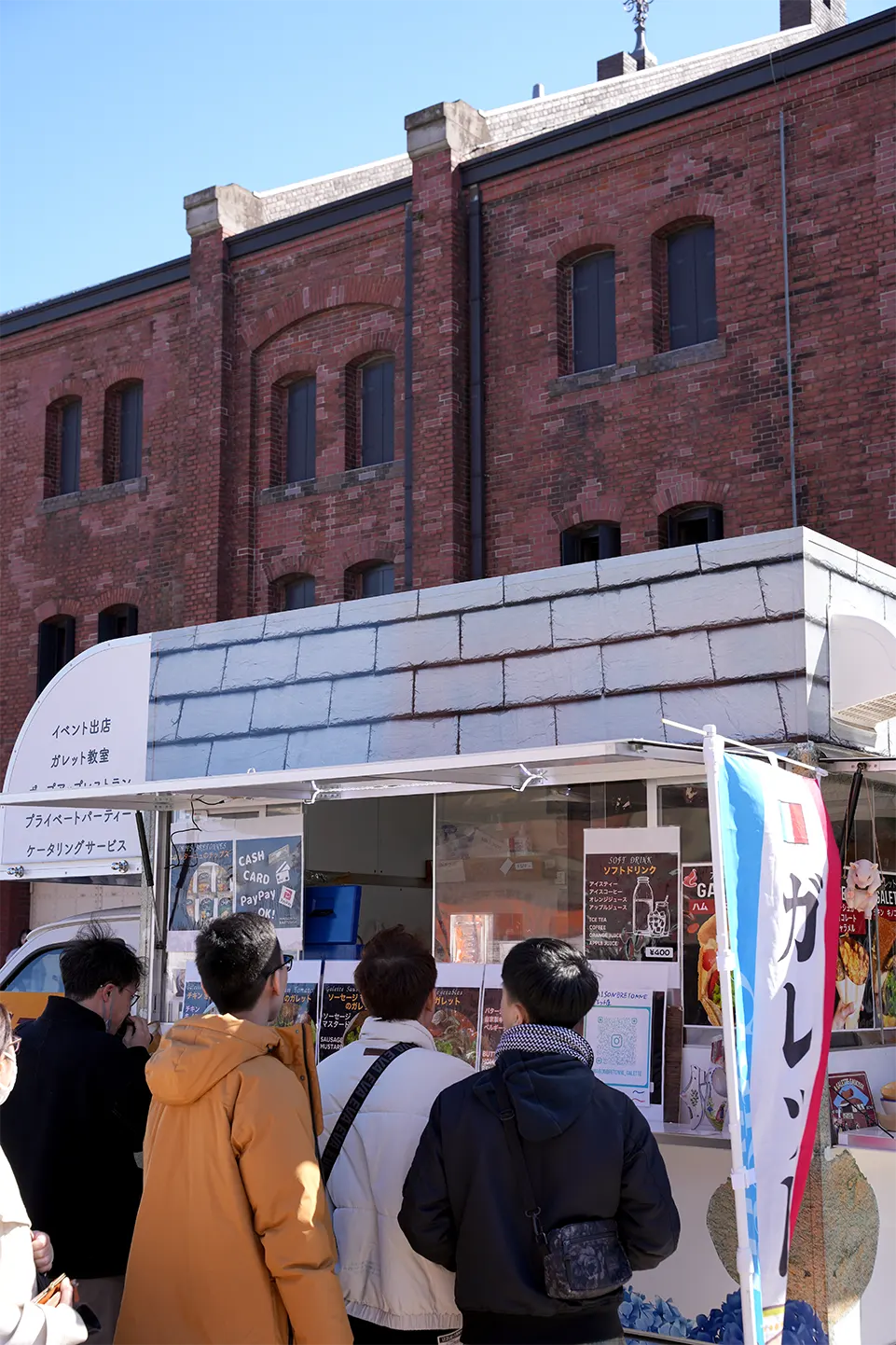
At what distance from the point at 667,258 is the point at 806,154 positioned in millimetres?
2007

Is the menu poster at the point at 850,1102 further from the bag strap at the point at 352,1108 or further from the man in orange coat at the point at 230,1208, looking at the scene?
the man in orange coat at the point at 230,1208

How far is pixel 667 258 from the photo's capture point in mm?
16688

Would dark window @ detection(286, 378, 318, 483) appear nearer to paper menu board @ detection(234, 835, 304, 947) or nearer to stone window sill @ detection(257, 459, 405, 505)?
stone window sill @ detection(257, 459, 405, 505)

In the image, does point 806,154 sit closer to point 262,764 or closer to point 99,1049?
point 262,764

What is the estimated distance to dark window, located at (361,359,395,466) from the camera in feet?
61.3

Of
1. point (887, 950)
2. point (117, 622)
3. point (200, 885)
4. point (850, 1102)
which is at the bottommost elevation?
point (850, 1102)

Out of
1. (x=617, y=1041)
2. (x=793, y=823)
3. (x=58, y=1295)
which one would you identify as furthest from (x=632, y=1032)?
(x=58, y=1295)

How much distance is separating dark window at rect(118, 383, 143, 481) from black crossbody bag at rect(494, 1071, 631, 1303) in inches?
722

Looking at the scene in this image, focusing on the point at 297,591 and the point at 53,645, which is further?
the point at 53,645

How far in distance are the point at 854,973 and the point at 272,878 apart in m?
2.99

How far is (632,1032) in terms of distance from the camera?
608 cm

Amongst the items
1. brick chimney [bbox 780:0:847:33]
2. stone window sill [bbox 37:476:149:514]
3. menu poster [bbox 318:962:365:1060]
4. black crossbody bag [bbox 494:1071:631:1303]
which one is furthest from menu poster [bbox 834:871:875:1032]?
brick chimney [bbox 780:0:847:33]

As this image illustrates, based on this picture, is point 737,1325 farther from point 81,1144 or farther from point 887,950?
point 81,1144

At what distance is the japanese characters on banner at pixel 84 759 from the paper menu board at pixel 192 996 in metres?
1.67
